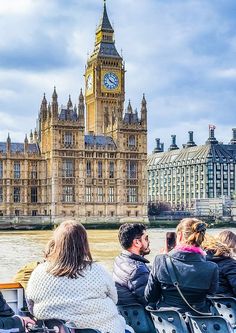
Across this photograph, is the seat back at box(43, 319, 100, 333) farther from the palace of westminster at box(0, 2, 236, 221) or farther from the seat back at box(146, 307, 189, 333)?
the palace of westminster at box(0, 2, 236, 221)

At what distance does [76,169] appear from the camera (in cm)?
6431

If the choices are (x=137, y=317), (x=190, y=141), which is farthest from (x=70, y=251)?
(x=190, y=141)

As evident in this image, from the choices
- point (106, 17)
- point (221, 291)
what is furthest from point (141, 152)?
point (221, 291)

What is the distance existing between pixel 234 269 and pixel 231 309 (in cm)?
31

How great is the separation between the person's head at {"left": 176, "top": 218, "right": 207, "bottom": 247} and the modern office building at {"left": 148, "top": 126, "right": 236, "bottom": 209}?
278 ft

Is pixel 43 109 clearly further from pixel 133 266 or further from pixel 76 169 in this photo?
pixel 133 266

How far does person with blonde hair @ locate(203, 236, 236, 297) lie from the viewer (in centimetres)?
505

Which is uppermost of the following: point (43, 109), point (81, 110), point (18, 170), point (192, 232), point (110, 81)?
point (110, 81)

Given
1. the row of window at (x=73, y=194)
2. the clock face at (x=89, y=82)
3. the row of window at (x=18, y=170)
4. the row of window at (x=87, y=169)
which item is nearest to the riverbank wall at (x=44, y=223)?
the row of window at (x=73, y=194)

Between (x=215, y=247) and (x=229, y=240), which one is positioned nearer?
(x=215, y=247)

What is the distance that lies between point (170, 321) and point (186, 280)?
308 mm

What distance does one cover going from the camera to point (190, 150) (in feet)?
320

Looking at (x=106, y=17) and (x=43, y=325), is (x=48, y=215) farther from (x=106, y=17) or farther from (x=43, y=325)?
(x=43, y=325)

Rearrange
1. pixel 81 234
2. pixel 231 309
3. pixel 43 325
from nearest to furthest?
pixel 81 234
pixel 43 325
pixel 231 309
